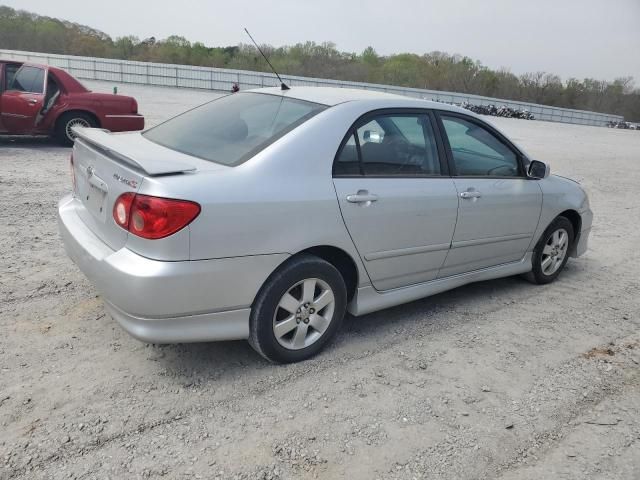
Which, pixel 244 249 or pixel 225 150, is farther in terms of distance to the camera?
pixel 225 150

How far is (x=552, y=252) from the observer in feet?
16.0

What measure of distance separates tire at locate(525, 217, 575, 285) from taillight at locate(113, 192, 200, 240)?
3.31 meters

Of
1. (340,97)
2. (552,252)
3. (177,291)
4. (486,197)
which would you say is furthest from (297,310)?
(552,252)

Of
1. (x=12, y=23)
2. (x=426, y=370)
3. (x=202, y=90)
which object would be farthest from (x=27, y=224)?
(x=12, y=23)

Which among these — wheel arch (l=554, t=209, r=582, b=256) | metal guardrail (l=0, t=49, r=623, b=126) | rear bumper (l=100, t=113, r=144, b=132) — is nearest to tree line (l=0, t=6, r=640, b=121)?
metal guardrail (l=0, t=49, r=623, b=126)

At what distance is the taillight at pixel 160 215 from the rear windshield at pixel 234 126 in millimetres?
468

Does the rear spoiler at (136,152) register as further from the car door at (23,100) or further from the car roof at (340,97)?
the car door at (23,100)

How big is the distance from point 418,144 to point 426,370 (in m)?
1.52

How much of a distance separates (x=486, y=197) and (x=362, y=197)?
1236mm

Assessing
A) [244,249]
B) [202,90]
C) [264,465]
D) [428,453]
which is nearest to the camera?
[264,465]

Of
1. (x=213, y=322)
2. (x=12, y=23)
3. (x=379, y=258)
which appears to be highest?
(x=12, y=23)

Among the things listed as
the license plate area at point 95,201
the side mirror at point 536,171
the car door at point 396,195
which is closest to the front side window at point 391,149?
the car door at point 396,195

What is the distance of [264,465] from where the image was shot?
2.39 meters

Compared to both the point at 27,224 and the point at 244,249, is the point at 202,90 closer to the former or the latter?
the point at 27,224
